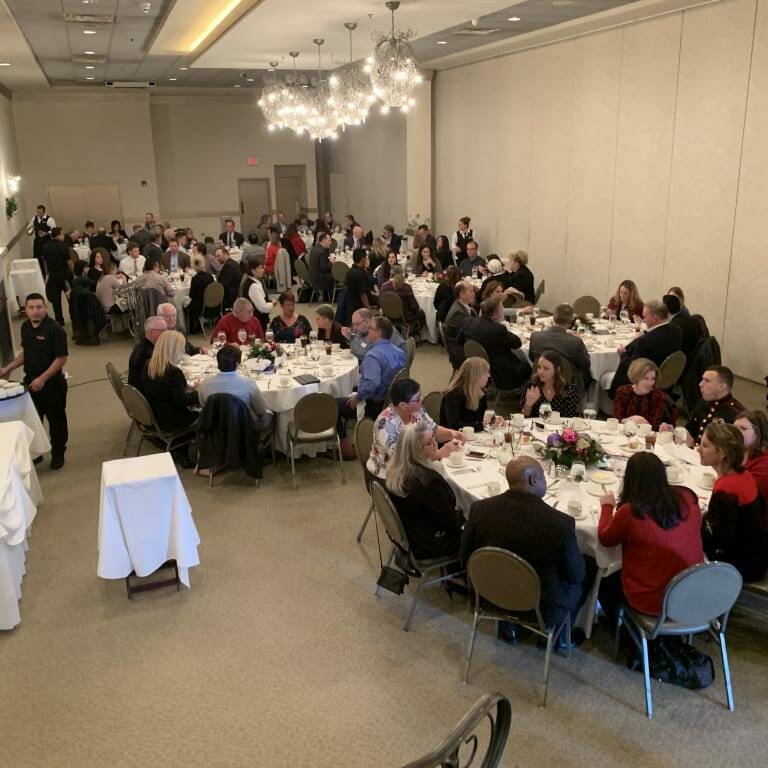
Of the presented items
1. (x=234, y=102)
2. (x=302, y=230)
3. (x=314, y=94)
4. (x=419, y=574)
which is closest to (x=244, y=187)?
(x=234, y=102)

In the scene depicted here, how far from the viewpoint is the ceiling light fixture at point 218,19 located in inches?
410

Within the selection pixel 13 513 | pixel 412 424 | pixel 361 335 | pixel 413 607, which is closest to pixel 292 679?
pixel 413 607

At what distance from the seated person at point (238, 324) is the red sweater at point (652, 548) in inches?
209

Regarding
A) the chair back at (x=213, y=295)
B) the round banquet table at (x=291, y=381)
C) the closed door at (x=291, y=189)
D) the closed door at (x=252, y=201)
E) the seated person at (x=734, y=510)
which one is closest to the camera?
the seated person at (x=734, y=510)

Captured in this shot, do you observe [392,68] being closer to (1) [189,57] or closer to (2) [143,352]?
(2) [143,352]

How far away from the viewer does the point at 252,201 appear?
→ 23766 mm

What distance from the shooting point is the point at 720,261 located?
31.8 feet

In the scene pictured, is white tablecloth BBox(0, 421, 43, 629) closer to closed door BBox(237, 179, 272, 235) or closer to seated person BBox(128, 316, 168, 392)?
seated person BBox(128, 316, 168, 392)

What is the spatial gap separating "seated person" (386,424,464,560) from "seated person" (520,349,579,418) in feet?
5.94

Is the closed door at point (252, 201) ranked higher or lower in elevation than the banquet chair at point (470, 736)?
higher

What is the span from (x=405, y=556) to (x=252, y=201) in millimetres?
20513

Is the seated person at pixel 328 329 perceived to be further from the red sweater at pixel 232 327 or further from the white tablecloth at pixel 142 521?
the white tablecloth at pixel 142 521

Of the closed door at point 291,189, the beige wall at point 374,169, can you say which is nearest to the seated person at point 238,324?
the beige wall at point 374,169

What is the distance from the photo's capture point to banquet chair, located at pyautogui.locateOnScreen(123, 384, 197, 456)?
6.66m
